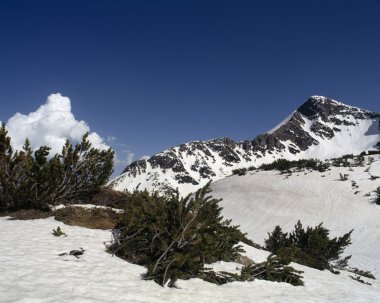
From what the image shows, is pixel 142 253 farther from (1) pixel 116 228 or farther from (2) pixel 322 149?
(2) pixel 322 149

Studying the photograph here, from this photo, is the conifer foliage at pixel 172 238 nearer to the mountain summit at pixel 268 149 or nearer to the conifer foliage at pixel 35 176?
the conifer foliage at pixel 35 176

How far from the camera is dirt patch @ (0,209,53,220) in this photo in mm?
15367

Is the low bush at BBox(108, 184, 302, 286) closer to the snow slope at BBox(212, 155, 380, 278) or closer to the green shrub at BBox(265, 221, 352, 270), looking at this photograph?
the green shrub at BBox(265, 221, 352, 270)

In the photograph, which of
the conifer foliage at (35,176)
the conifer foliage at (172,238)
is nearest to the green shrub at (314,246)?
the conifer foliage at (172,238)

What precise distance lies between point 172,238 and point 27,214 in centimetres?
801

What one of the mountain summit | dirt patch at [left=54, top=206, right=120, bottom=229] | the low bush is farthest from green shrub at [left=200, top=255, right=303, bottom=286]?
the mountain summit

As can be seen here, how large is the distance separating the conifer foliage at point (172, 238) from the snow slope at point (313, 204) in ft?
49.8

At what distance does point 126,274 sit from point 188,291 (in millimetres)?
1702

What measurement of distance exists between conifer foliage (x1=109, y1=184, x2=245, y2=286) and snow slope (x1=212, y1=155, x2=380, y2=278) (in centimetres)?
1517

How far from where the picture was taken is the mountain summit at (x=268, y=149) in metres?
119

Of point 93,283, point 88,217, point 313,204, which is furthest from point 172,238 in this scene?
point 313,204

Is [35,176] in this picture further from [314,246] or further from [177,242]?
[314,246]

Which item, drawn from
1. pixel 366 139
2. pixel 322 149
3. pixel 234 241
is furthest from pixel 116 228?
pixel 366 139

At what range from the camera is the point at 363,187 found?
3350cm
